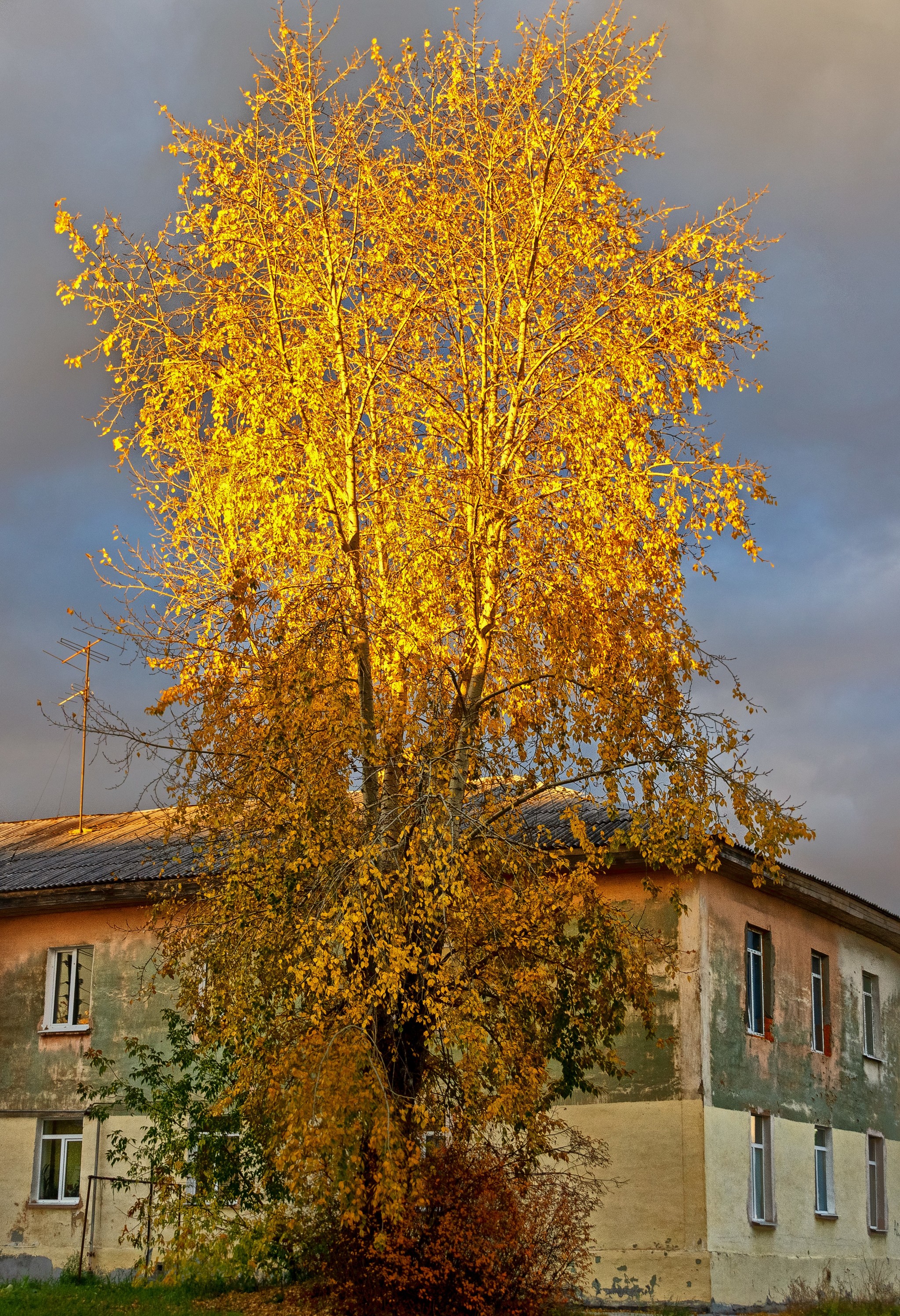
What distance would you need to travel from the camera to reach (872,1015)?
26000 mm

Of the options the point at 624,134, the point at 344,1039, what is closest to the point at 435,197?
the point at 624,134

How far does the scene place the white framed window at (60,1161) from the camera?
22.7m

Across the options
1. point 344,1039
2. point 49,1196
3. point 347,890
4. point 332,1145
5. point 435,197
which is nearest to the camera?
point 332,1145

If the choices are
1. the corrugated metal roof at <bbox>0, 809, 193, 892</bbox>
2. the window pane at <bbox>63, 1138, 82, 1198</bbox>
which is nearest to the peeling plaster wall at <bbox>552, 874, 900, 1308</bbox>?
the corrugated metal roof at <bbox>0, 809, 193, 892</bbox>

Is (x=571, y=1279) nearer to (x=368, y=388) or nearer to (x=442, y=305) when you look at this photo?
(x=368, y=388)

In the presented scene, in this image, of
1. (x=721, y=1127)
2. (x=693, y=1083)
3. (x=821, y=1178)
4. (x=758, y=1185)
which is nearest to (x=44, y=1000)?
(x=693, y=1083)

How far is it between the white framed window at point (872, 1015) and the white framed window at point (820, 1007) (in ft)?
6.35

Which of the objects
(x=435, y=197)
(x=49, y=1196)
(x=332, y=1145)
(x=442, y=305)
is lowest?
(x=49, y=1196)

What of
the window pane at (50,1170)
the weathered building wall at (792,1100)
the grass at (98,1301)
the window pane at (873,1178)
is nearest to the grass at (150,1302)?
the grass at (98,1301)

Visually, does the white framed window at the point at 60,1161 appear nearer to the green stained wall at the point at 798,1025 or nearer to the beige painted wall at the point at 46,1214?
the beige painted wall at the point at 46,1214

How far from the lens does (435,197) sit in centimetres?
1573

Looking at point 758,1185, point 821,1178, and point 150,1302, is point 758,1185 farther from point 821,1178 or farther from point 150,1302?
point 150,1302

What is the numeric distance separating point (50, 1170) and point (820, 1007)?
13162 mm

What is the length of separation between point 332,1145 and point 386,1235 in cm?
164
